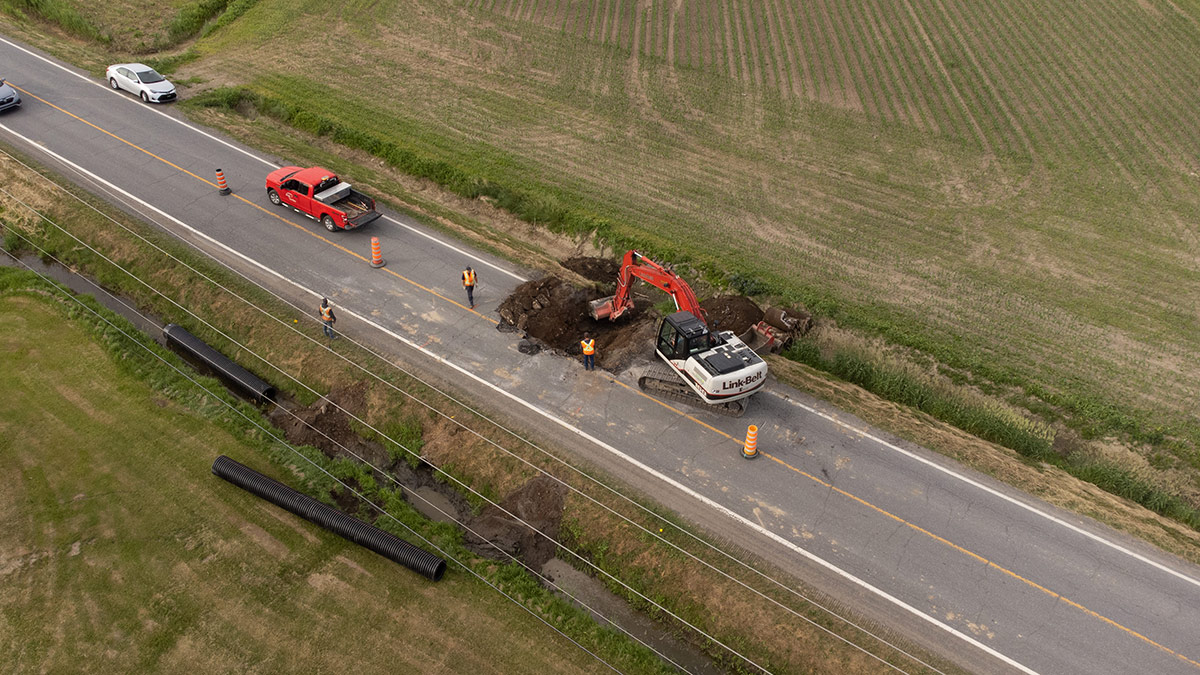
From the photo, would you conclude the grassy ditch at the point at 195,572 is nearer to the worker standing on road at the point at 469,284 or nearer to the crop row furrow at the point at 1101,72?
the worker standing on road at the point at 469,284

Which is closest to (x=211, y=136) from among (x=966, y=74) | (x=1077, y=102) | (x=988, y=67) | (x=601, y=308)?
(x=601, y=308)

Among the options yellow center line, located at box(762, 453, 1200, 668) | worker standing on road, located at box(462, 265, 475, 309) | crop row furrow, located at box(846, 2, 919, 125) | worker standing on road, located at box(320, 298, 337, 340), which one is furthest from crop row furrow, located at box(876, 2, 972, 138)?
worker standing on road, located at box(320, 298, 337, 340)

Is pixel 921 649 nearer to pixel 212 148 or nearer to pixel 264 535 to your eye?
pixel 264 535

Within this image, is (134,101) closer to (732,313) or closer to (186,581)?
(186,581)

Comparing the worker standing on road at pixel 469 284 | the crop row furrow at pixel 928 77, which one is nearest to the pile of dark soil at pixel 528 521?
the worker standing on road at pixel 469 284

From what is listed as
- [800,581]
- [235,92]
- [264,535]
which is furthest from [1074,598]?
[235,92]

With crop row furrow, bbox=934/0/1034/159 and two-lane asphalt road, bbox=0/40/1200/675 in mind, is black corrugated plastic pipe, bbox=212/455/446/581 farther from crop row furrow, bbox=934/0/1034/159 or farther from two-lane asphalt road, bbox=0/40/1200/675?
crop row furrow, bbox=934/0/1034/159
